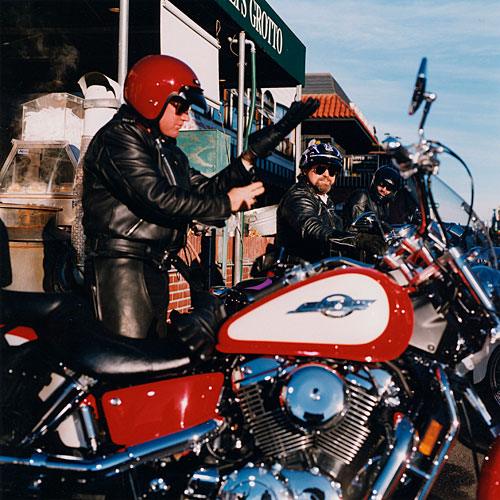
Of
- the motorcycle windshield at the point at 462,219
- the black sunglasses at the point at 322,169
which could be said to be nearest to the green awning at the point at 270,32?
the black sunglasses at the point at 322,169

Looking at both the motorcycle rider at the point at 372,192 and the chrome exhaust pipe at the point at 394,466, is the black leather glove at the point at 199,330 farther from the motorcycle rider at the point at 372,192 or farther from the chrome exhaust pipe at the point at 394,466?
the motorcycle rider at the point at 372,192

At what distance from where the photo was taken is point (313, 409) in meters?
1.85

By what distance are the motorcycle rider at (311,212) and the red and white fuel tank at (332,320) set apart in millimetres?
1594

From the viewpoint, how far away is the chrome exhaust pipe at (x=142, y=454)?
6.31ft

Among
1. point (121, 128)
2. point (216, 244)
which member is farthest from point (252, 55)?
point (121, 128)

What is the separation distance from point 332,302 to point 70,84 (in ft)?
30.5

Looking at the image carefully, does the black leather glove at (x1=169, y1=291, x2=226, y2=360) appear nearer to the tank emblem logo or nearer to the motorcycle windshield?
the tank emblem logo

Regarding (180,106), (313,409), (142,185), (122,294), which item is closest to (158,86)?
(180,106)

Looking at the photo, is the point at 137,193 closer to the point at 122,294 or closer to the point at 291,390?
the point at 122,294

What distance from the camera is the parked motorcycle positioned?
1.88 m

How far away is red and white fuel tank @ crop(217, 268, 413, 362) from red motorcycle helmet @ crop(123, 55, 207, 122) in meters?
Result: 1.08

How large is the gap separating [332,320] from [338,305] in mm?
60

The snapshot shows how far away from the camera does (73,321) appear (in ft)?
6.79

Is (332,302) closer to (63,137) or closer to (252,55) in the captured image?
(63,137)
